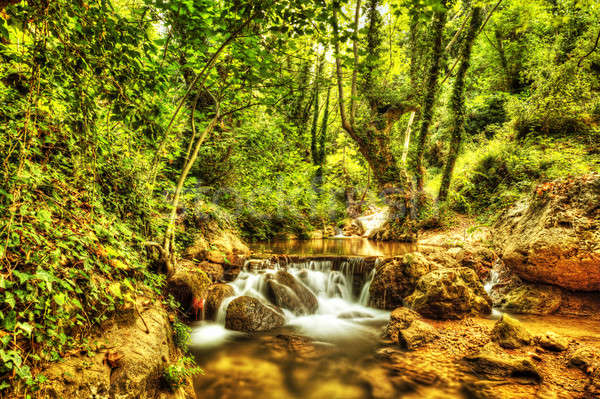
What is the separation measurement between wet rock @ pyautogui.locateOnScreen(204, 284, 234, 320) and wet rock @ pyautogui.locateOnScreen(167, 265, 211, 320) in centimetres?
17

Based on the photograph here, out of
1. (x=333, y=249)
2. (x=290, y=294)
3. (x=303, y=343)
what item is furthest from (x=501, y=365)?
(x=333, y=249)

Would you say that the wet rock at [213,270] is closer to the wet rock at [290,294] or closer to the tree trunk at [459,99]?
the wet rock at [290,294]

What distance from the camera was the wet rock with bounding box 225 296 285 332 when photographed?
5.08 m

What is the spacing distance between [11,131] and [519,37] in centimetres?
2415

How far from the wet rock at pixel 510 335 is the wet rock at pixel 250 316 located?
3.83m

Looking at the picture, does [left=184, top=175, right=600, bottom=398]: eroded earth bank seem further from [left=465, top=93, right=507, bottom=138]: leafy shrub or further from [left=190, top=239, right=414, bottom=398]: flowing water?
[left=465, top=93, right=507, bottom=138]: leafy shrub

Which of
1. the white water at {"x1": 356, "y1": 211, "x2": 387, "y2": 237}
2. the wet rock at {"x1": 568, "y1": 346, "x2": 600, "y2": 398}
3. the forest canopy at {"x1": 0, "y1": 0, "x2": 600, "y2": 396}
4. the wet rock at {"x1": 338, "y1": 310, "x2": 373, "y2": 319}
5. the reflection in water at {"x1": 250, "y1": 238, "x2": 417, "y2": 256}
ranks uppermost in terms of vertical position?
the forest canopy at {"x1": 0, "y1": 0, "x2": 600, "y2": 396}

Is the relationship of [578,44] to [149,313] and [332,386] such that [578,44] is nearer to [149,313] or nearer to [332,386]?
[332,386]

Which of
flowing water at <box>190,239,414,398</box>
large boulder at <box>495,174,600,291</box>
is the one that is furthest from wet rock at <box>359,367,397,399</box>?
large boulder at <box>495,174,600,291</box>

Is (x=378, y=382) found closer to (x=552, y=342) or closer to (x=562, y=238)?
(x=552, y=342)

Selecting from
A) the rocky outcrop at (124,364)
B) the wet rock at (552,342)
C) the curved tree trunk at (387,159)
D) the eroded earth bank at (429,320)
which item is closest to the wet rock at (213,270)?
the eroded earth bank at (429,320)

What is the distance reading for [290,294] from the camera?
6332 millimetres

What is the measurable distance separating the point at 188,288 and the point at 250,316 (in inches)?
53.8

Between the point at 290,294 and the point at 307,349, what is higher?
the point at 290,294
